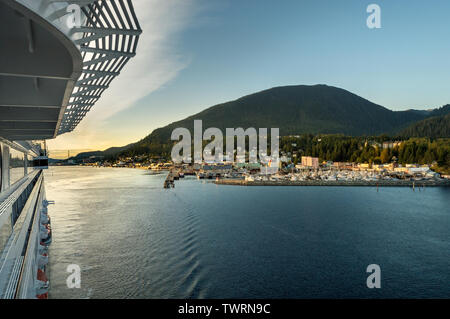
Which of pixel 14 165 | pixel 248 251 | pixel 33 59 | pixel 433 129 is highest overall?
pixel 433 129

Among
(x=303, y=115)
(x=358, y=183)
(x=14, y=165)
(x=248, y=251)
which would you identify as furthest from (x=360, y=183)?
(x=303, y=115)

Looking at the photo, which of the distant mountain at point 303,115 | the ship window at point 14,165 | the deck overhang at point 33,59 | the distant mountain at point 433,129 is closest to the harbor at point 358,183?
the ship window at point 14,165

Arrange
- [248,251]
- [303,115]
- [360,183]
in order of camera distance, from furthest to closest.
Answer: [303,115]
[360,183]
[248,251]

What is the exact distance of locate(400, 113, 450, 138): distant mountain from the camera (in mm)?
73162

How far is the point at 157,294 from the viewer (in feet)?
23.2

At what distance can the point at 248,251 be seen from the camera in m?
10.4

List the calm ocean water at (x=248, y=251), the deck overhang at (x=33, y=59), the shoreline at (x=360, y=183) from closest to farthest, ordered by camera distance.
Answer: the deck overhang at (x=33, y=59) → the calm ocean water at (x=248, y=251) → the shoreline at (x=360, y=183)

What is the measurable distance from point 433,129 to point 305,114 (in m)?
59.2

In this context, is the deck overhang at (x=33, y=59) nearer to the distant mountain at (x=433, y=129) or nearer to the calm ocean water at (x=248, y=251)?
the calm ocean water at (x=248, y=251)

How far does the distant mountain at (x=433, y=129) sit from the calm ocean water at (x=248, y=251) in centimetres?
6668

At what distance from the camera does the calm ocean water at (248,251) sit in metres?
7.60

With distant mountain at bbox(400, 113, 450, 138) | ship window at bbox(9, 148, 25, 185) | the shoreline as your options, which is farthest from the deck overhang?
distant mountain at bbox(400, 113, 450, 138)

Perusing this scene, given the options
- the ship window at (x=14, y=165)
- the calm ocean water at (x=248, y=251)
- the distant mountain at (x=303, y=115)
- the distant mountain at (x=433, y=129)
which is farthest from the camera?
the distant mountain at (x=303, y=115)

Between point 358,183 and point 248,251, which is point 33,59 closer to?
point 248,251
